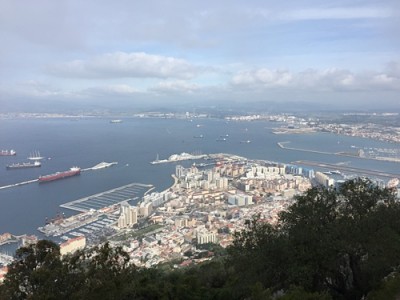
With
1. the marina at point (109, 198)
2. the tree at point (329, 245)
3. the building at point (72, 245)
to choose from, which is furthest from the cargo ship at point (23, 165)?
the tree at point (329, 245)

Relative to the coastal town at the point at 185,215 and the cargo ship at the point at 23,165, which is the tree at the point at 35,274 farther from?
the cargo ship at the point at 23,165

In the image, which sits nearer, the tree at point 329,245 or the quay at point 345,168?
the tree at point 329,245

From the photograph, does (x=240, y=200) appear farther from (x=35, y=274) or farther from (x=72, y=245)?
(x=35, y=274)

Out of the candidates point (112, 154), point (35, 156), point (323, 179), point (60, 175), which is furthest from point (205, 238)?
point (35, 156)

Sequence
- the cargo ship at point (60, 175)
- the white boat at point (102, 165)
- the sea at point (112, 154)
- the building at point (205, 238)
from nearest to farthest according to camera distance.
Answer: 1. the building at point (205, 238)
2. the sea at point (112, 154)
3. the cargo ship at point (60, 175)
4. the white boat at point (102, 165)

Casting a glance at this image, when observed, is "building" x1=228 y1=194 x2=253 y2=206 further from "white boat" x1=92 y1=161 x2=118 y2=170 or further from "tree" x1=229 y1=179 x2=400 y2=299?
"tree" x1=229 y1=179 x2=400 y2=299

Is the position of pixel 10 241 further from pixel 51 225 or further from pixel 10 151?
pixel 10 151
